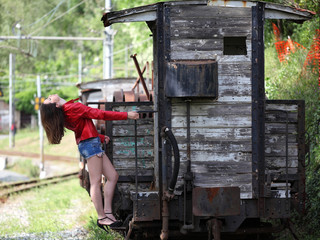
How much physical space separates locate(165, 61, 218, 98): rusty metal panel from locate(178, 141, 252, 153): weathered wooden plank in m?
0.59

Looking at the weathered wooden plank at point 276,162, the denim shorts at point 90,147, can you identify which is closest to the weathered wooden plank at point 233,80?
the weathered wooden plank at point 276,162

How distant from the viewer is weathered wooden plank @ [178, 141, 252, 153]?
6727 mm

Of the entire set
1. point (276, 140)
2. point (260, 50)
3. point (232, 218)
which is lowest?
point (232, 218)

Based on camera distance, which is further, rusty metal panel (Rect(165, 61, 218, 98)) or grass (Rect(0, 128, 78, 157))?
grass (Rect(0, 128, 78, 157))

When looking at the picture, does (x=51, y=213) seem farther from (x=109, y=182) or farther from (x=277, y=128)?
(x=277, y=128)

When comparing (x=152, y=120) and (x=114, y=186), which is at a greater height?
(x=152, y=120)

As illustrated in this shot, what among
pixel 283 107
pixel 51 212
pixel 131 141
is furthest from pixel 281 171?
pixel 51 212

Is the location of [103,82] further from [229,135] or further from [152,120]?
[229,135]

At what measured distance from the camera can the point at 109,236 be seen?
882cm

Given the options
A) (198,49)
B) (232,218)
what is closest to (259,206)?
(232,218)


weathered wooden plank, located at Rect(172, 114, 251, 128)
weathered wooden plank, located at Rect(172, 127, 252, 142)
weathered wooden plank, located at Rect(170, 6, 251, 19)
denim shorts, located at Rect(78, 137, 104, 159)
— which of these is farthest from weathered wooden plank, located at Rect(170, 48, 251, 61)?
denim shorts, located at Rect(78, 137, 104, 159)

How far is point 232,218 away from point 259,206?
0.38 meters

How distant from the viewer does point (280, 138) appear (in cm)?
729

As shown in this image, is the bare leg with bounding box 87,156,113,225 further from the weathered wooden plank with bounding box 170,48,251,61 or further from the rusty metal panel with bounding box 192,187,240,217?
the weathered wooden plank with bounding box 170,48,251,61
